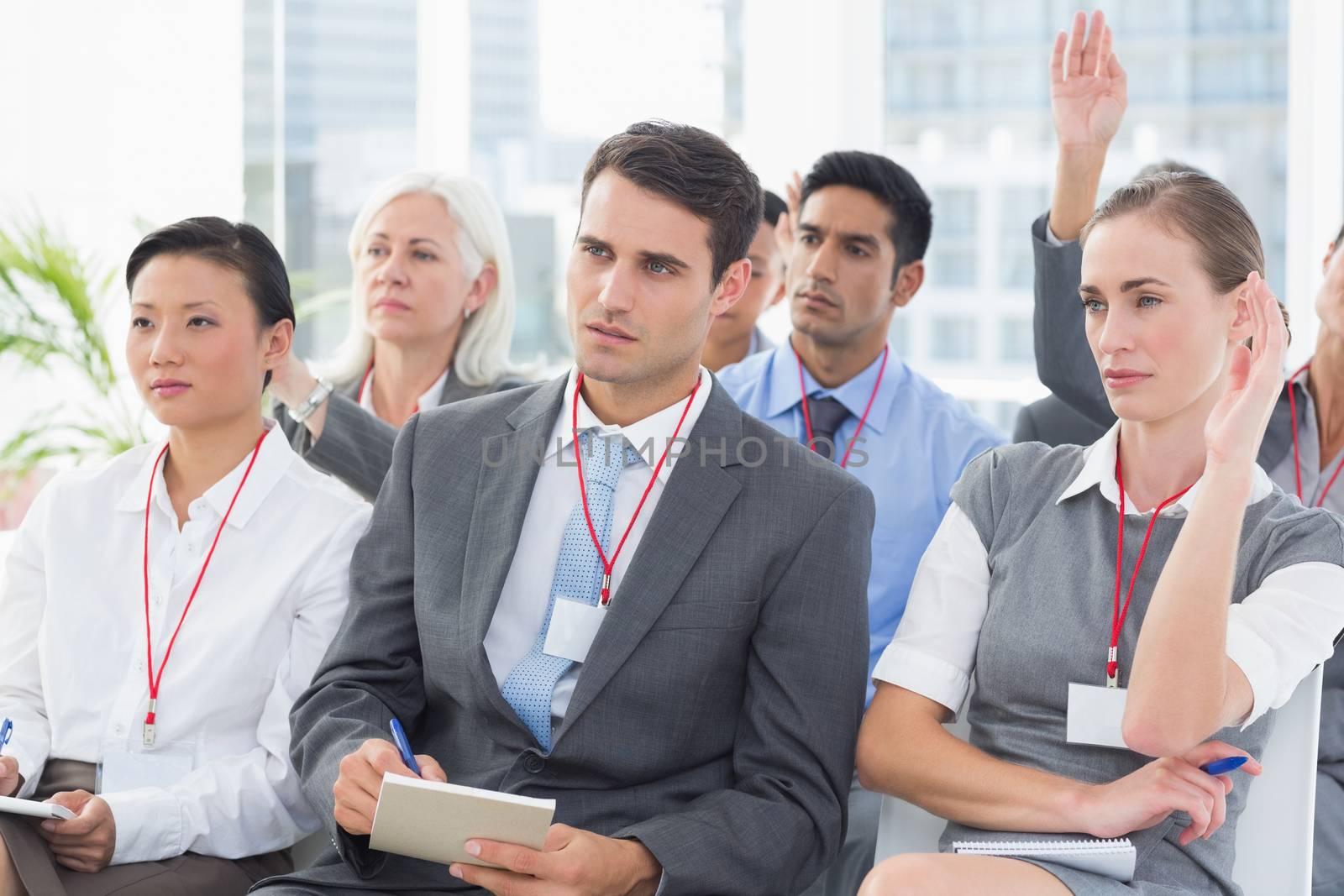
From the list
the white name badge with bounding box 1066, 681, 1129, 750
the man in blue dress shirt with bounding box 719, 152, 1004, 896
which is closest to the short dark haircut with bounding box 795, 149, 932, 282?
the man in blue dress shirt with bounding box 719, 152, 1004, 896

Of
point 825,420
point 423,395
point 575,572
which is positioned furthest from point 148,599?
point 825,420

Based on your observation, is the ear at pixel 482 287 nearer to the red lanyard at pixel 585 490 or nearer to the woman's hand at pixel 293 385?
the woman's hand at pixel 293 385

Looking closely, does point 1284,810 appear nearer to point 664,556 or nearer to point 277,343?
point 664,556

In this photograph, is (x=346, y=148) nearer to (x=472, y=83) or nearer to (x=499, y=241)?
(x=472, y=83)

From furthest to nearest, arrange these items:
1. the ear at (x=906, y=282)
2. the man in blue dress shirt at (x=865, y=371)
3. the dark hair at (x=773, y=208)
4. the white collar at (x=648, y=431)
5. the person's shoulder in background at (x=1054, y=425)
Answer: the dark hair at (x=773, y=208), the ear at (x=906, y=282), the person's shoulder in background at (x=1054, y=425), the man in blue dress shirt at (x=865, y=371), the white collar at (x=648, y=431)

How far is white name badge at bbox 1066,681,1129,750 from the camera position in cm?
180

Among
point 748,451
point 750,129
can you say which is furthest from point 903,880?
point 750,129

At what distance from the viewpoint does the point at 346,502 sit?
2.36m

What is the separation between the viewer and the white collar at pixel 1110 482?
6.16ft

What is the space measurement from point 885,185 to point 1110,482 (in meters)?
1.57

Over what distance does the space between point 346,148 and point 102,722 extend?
452 cm

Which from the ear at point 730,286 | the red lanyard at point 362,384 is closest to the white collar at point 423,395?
the red lanyard at point 362,384

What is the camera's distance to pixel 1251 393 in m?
1.71

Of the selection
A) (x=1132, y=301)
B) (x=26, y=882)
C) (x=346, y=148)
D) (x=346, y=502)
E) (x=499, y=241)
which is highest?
(x=346, y=148)
